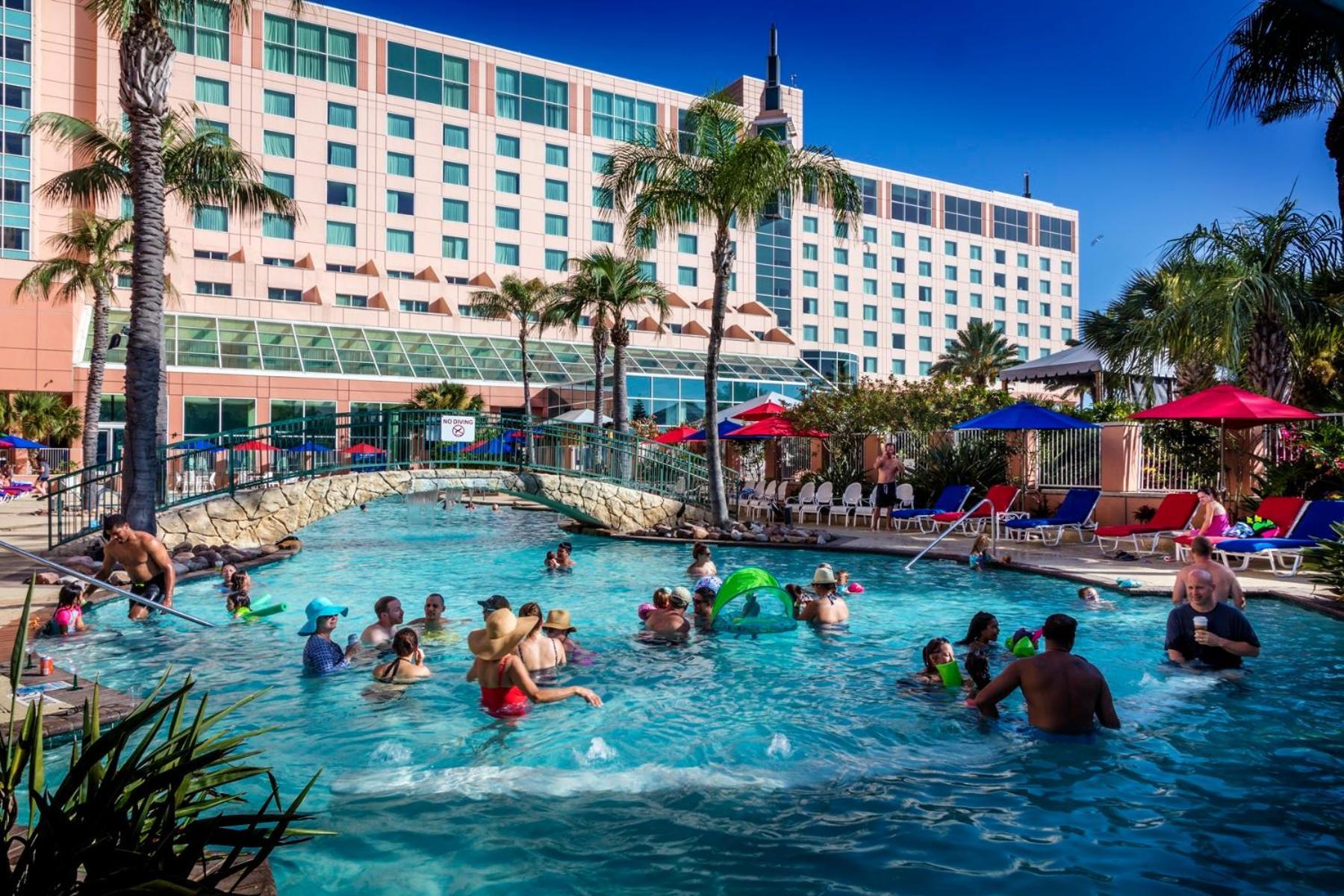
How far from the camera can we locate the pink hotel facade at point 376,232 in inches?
1690

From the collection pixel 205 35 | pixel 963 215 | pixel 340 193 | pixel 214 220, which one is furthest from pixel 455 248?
pixel 963 215

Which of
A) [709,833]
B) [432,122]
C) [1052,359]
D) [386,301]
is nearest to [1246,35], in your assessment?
[709,833]

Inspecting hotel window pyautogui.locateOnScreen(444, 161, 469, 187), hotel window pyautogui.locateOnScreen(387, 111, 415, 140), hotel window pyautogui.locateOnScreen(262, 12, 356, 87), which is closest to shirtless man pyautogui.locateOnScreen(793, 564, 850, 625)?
hotel window pyautogui.locateOnScreen(444, 161, 469, 187)

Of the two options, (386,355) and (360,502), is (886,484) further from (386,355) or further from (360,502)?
(386,355)

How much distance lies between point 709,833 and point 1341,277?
1699cm

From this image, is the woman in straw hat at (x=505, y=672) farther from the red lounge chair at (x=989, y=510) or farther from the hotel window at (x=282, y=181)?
the hotel window at (x=282, y=181)

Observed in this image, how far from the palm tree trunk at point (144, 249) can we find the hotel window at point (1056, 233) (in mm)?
73674

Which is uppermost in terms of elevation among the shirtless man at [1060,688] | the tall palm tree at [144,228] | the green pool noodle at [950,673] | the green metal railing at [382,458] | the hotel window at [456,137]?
the hotel window at [456,137]

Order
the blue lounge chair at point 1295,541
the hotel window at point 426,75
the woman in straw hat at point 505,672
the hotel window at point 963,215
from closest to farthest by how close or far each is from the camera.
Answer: the woman in straw hat at point 505,672
the blue lounge chair at point 1295,541
the hotel window at point 426,75
the hotel window at point 963,215

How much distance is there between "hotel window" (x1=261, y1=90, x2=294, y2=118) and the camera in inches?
1935

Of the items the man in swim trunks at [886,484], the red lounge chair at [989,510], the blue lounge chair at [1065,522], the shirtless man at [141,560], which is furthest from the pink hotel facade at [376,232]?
the shirtless man at [141,560]

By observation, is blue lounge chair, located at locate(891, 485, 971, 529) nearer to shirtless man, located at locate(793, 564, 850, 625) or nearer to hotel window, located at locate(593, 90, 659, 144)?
shirtless man, located at locate(793, 564, 850, 625)

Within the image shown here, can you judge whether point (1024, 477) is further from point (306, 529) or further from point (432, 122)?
point (432, 122)

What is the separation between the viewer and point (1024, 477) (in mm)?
21266
